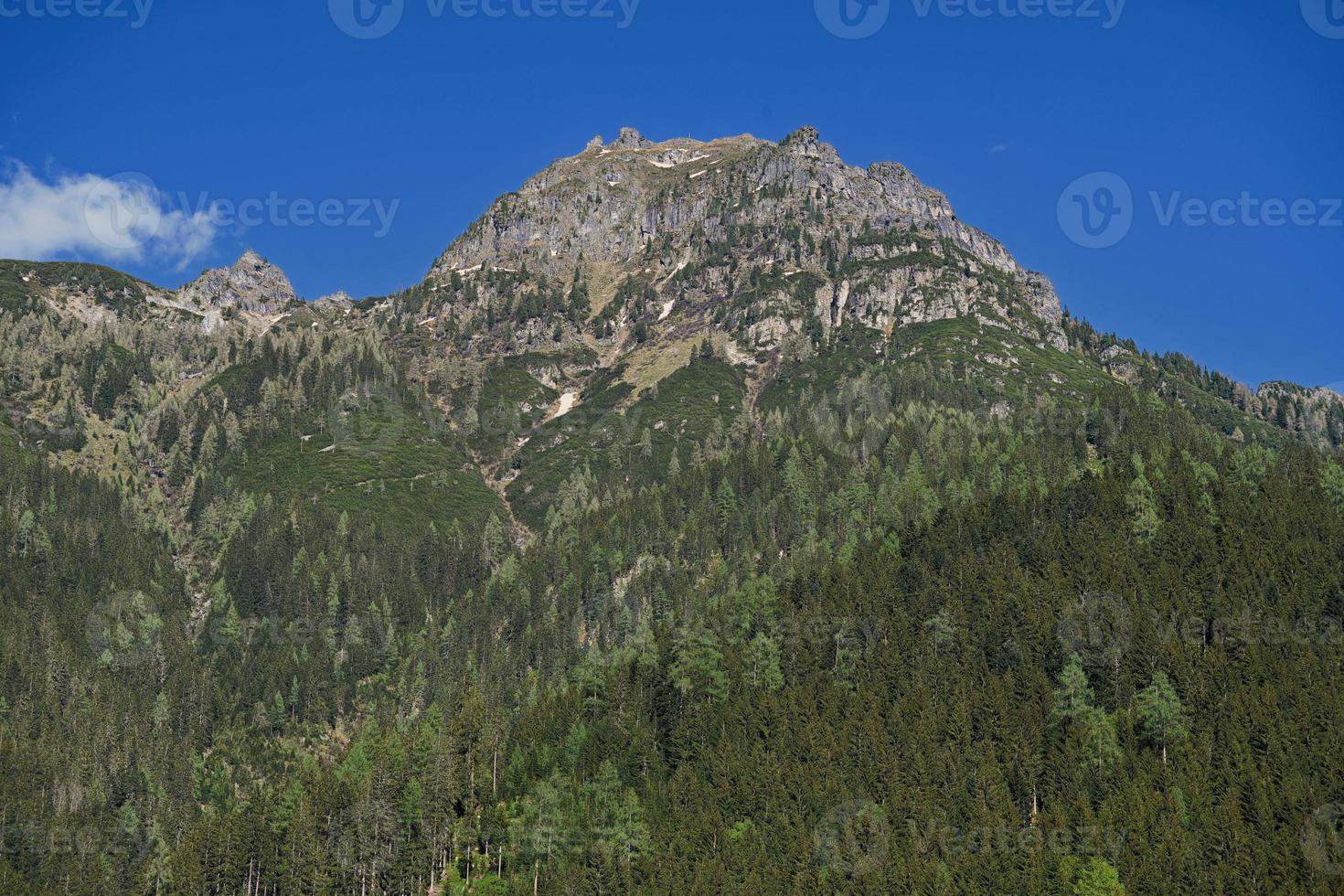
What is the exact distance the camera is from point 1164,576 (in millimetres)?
138375

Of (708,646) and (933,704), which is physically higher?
(708,646)

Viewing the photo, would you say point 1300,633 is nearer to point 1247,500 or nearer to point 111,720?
point 1247,500

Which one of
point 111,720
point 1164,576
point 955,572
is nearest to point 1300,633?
point 1164,576

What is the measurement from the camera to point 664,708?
136125 millimetres

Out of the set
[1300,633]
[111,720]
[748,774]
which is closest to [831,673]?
[748,774]

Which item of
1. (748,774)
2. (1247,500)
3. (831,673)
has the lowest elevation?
(748,774)

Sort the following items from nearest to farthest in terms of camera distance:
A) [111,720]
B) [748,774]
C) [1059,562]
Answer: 1. [748,774]
2. [1059,562]
3. [111,720]

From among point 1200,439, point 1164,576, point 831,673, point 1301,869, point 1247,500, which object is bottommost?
point 1301,869

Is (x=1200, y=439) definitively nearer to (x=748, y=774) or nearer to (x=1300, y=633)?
(x=1300, y=633)

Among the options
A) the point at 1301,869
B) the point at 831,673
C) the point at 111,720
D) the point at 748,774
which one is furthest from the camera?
the point at 111,720

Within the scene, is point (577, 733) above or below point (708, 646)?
below

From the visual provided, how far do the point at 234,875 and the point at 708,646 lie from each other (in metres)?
56.6

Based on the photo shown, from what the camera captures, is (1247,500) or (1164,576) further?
(1247,500)

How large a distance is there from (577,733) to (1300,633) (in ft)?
257
